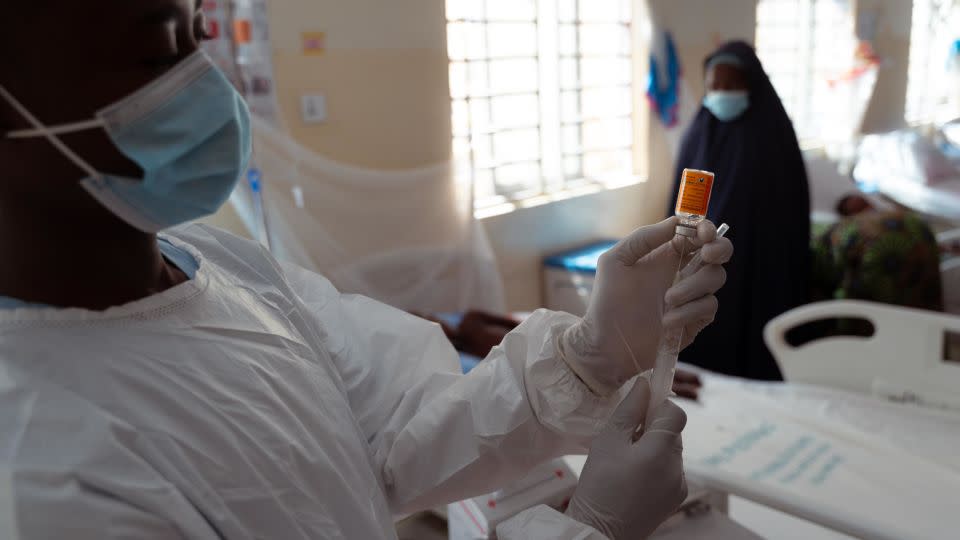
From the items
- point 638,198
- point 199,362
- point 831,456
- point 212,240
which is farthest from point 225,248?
point 638,198

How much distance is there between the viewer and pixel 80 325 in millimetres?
788

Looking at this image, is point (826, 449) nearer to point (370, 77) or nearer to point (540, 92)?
point (370, 77)

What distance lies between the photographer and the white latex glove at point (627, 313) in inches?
40.0

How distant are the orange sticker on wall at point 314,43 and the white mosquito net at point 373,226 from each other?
387 mm

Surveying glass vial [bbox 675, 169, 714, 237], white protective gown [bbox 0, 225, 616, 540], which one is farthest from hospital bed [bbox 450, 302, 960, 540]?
glass vial [bbox 675, 169, 714, 237]

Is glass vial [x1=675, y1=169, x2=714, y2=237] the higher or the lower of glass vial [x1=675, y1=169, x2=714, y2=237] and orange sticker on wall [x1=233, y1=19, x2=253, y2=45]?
the lower

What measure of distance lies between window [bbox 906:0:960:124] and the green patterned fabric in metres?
4.49

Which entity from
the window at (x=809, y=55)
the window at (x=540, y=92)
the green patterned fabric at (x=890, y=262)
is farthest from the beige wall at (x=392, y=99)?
the window at (x=809, y=55)

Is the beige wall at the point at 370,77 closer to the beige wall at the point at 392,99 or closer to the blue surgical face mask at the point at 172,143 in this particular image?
the beige wall at the point at 392,99

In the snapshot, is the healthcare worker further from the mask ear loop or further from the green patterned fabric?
the green patterned fabric

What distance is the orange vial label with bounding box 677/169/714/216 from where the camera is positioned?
89 centimetres

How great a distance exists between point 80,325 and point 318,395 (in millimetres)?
292

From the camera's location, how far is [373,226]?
3008mm

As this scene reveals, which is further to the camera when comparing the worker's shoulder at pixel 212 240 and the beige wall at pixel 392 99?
the beige wall at pixel 392 99
